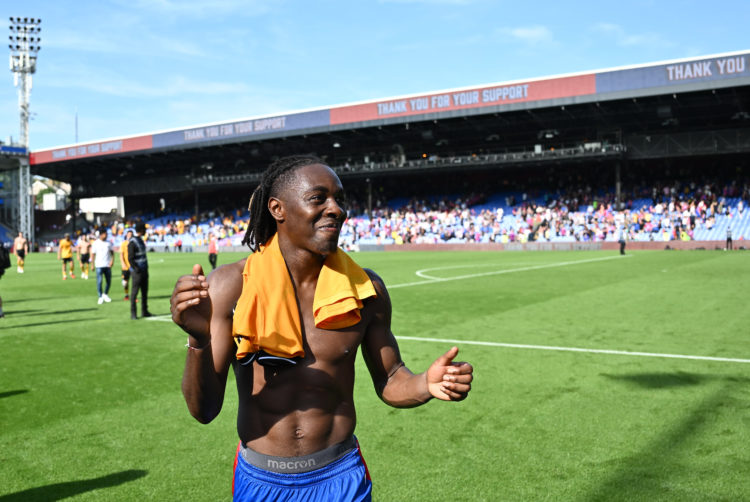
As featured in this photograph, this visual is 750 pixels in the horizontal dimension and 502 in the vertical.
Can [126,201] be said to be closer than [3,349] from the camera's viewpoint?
No

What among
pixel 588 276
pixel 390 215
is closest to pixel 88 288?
pixel 588 276

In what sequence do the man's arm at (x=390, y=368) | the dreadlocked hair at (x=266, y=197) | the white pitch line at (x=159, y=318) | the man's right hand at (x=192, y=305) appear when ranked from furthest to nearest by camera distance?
the white pitch line at (x=159, y=318) → the dreadlocked hair at (x=266, y=197) → the man's arm at (x=390, y=368) → the man's right hand at (x=192, y=305)

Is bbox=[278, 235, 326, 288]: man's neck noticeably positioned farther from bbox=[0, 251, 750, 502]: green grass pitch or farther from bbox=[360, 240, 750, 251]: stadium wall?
bbox=[360, 240, 750, 251]: stadium wall

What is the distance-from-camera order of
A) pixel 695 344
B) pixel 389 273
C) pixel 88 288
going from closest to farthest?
pixel 695 344, pixel 88 288, pixel 389 273

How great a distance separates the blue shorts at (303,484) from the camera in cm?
224

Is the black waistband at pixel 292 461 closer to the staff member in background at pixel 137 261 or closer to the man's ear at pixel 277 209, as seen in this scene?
the man's ear at pixel 277 209

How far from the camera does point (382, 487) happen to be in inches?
165

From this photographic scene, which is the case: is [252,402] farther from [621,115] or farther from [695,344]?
[621,115]

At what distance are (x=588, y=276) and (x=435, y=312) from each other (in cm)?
953

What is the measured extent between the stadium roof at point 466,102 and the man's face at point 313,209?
132ft

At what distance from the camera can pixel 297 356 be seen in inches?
89.0

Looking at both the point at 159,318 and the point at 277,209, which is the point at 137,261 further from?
the point at 277,209

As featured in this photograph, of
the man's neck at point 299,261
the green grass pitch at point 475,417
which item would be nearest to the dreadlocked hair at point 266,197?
the man's neck at point 299,261

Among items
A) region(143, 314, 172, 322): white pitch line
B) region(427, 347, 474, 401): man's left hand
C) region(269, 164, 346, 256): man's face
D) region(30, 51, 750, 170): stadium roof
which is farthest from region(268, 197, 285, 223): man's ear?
region(30, 51, 750, 170): stadium roof
